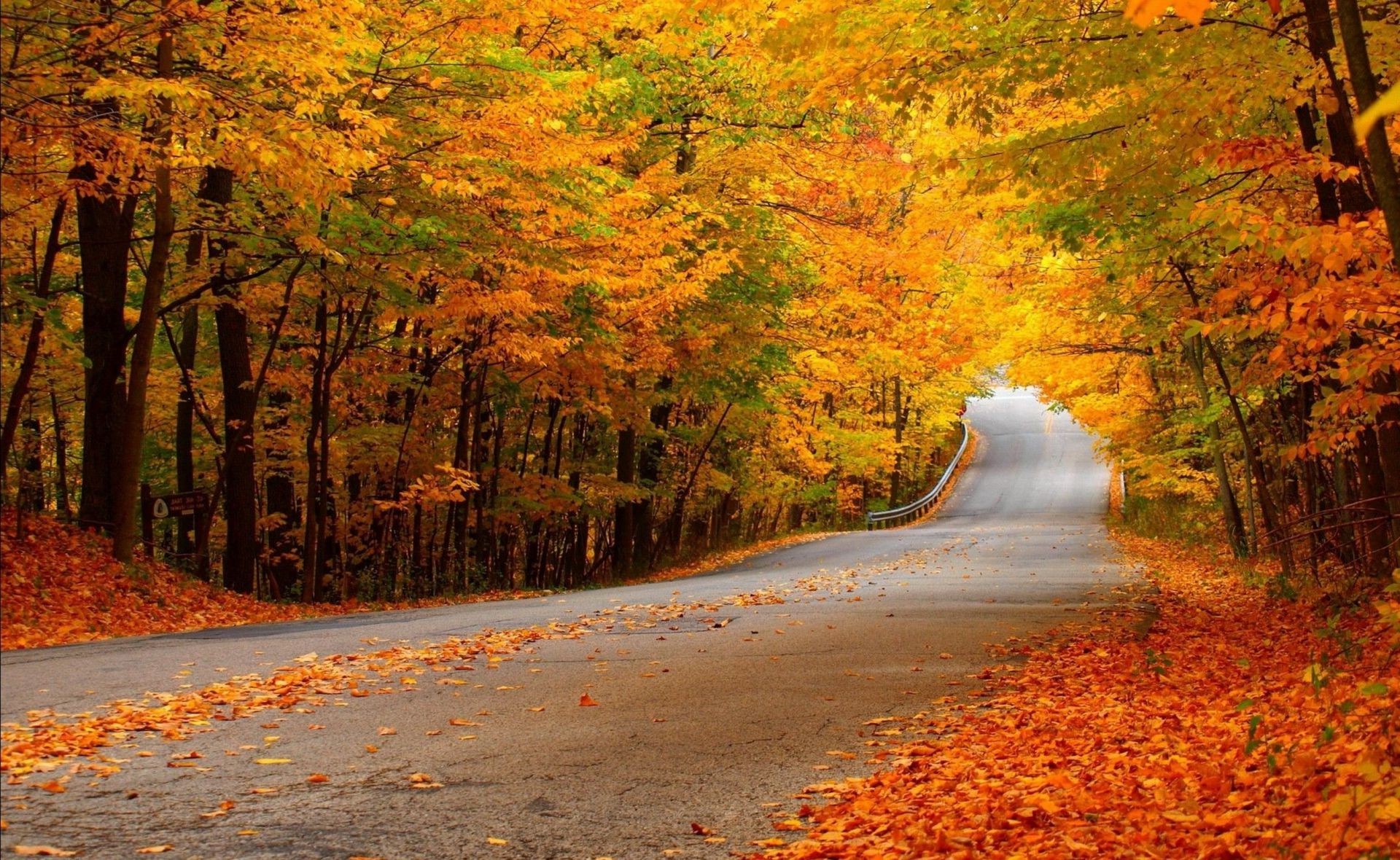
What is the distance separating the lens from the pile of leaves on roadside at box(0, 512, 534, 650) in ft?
7.89

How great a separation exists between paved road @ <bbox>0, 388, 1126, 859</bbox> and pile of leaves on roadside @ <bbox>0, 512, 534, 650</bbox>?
68mm

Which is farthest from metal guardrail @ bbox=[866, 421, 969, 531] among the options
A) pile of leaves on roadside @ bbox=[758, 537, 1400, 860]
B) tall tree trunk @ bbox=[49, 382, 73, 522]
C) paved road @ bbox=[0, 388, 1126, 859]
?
tall tree trunk @ bbox=[49, 382, 73, 522]

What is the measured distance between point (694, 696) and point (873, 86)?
4.82 metres

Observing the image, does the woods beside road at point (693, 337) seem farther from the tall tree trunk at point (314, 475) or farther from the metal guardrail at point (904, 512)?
the metal guardrail at point (904, 512)

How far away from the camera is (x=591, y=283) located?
16.1 metres

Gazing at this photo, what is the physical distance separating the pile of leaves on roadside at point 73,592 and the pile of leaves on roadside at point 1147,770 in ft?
8.47

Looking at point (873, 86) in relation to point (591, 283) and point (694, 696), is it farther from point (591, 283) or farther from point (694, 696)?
point (591, 283)

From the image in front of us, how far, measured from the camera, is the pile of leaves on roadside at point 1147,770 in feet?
15.1

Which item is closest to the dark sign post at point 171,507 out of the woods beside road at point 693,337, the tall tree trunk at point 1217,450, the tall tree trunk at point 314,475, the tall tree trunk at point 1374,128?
the woods beside road at point 693,337

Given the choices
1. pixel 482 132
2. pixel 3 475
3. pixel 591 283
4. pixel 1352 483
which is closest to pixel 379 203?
pixel 482 132

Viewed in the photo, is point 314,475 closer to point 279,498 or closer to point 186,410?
point 279,498

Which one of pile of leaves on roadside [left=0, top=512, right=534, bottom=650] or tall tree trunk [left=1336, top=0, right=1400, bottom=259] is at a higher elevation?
tall tree trunk [left=1336, top=0, right=1400, bottom=259]

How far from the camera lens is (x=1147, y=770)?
19.0ft

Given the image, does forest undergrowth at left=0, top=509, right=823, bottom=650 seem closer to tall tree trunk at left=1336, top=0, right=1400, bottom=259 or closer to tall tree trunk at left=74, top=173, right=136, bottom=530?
tall tree trunk at left=74, top=173, right=136, bottom=530
